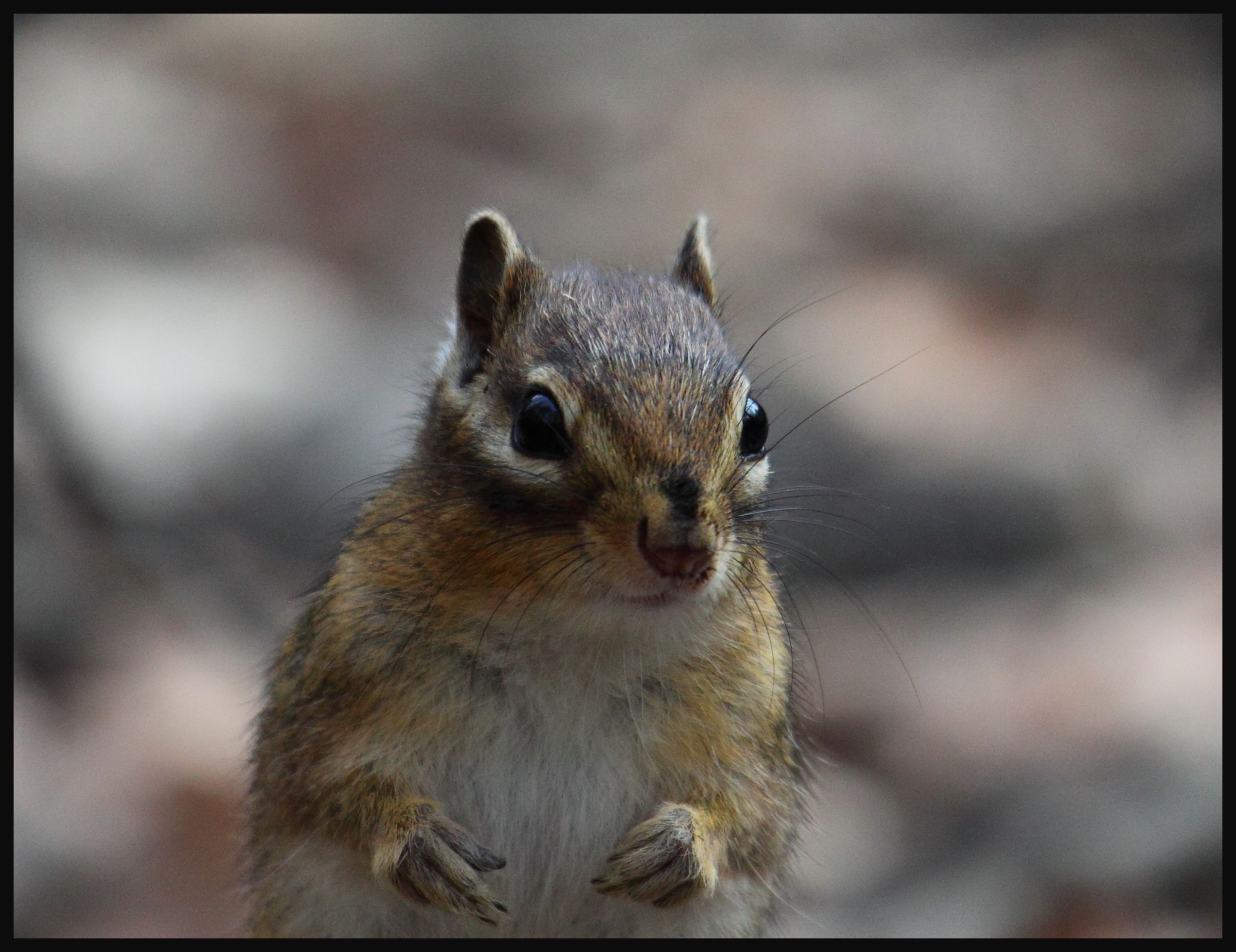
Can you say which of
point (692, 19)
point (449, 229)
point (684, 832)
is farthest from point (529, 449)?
point (692, 19)

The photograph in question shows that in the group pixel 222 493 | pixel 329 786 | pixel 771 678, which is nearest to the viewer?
pixel 329 786

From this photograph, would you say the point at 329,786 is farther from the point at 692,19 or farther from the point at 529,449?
the point at 692,19

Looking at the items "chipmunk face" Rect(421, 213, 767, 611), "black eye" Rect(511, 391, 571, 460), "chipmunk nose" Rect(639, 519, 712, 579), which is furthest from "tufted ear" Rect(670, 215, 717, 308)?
"chipmunk nose" Rect(639, 519, 712, 579)

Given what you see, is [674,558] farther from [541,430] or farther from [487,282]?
[487,282]

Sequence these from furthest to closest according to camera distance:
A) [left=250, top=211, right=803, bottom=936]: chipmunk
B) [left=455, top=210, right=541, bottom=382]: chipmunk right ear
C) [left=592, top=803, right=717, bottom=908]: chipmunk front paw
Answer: [left=455, top=210, right=541, bottom=382]: chipmunk right ear < [left=592, top=803, right=717, bottom=908]: chipmunk front paw < [left=250, top=211, right=803, bottom=936]: chipmunk

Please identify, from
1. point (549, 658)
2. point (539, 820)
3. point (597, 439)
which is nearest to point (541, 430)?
point (597, 439)

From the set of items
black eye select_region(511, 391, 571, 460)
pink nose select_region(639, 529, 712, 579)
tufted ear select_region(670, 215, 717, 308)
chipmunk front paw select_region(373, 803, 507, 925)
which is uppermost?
tufted ear select_region(670, 215, 717, 308)

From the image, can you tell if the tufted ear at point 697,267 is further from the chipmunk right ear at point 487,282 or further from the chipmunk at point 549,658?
the chipmunk right ear at point 487,282

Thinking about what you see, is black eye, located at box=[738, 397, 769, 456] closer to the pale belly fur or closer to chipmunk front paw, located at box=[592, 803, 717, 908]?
the pale belly fur
